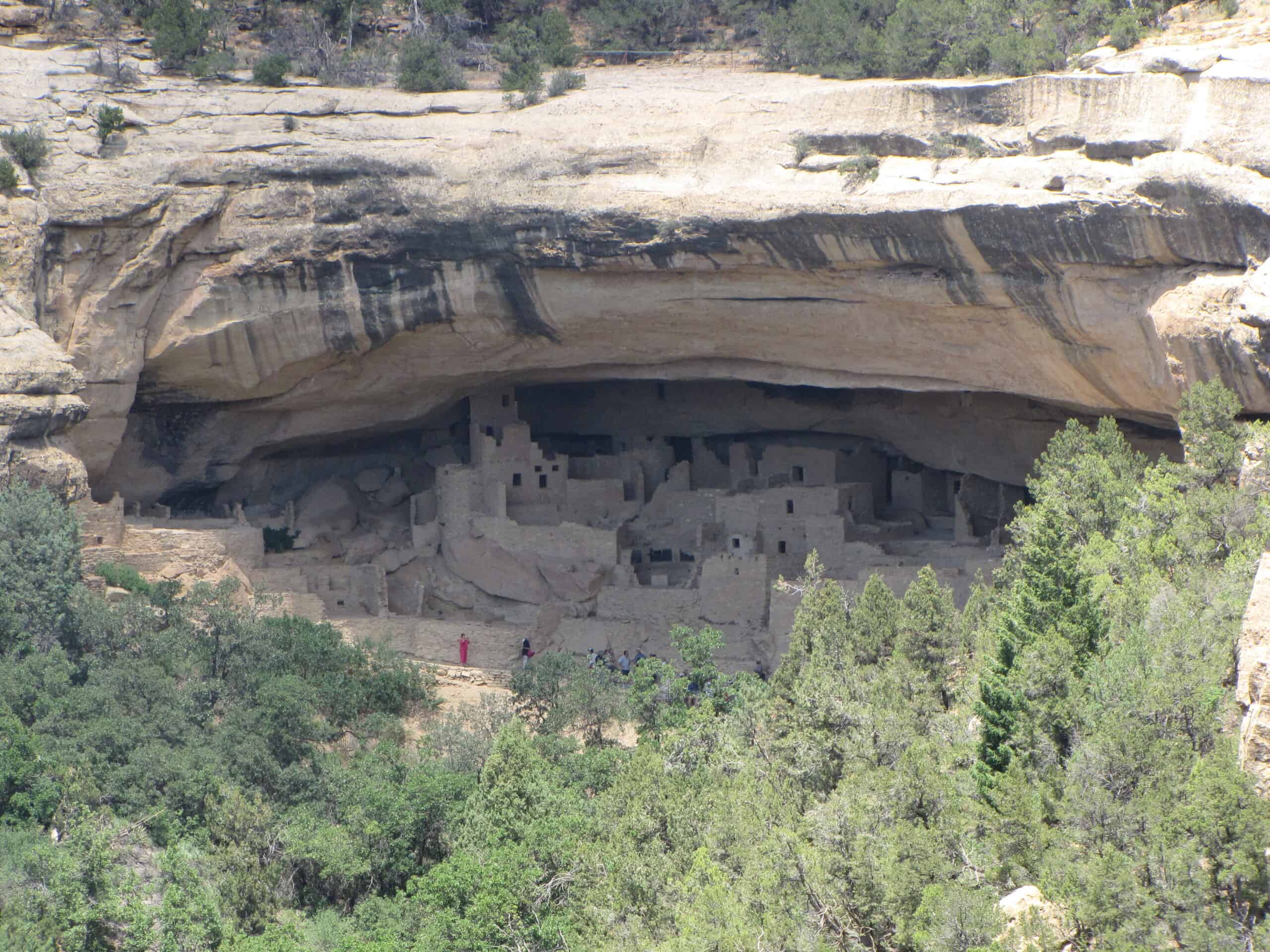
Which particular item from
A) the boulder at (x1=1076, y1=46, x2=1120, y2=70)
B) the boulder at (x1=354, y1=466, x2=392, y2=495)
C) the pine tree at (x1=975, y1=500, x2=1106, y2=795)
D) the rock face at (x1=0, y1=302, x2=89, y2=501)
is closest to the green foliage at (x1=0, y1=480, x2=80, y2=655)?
the rock face at (x1=0, y1=302, x2=89, y2=501)

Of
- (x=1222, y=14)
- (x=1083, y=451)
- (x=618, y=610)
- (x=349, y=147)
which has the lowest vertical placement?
(x=618, y=610)

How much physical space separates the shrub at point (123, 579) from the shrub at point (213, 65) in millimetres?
6654

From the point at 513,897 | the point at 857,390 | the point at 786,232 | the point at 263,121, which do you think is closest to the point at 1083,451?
Answer: the point at 786,232

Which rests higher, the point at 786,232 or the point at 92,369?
the point at 786,232

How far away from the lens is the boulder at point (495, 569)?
80.2ft

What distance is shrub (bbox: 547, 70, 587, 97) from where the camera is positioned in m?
22.9

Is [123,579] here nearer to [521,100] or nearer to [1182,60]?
[521,100]

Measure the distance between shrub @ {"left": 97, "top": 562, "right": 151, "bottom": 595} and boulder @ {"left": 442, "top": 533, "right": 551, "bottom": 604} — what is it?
441 centimetres

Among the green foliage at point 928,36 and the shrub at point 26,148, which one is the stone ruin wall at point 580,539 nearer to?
the shrub at point 26,148

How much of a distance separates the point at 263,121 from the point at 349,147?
137 centimetres

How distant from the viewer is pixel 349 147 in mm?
21969

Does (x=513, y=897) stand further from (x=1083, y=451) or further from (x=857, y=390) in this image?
(x=857, y=390)

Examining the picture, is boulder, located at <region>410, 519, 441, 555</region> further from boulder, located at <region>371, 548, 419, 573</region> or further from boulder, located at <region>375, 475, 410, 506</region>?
boulder, located at <region>375, 475, 410, 506</region>

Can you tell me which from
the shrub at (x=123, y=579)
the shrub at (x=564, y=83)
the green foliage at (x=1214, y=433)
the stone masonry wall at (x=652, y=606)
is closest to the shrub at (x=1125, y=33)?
the green foliage at (x=1214, y=433)
